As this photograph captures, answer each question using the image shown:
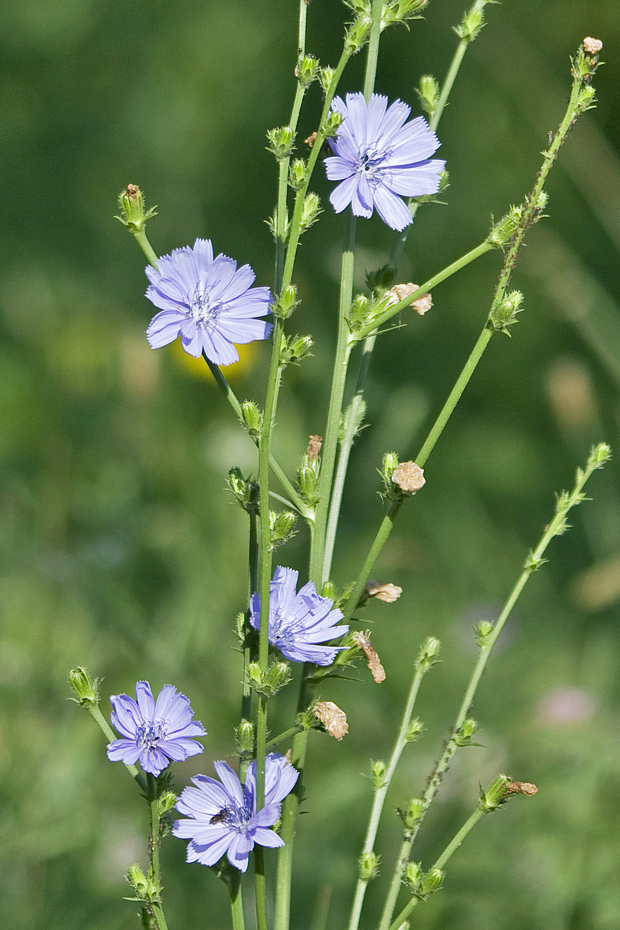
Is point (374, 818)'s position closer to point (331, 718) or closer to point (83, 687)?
point (331, 718)

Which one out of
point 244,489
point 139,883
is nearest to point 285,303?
point 244,489

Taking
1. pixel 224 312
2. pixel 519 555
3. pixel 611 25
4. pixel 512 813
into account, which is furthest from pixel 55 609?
pixel 611 25

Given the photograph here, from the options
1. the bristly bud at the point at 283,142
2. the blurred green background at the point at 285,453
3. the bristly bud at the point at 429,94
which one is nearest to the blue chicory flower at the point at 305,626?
the bristly bud at the point at 283,142

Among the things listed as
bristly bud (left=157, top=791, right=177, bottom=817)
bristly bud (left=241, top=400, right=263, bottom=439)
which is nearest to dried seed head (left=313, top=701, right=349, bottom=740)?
bristly bud (left=157, top=791, right=177, bottom=817)

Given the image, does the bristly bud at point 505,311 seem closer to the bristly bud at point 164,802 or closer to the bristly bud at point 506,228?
the bristly bud at point 506,228

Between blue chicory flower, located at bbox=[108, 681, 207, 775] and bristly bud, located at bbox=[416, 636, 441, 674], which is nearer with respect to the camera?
blue chicory flower, located at bbox=[108, 681, 207, 775]

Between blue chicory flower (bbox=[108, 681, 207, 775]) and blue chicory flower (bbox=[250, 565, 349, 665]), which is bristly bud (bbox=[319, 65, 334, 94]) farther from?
blue chicory flower (bbox=[108, 681, 207, 775])
